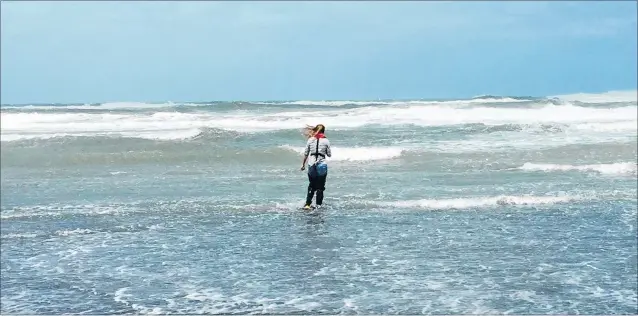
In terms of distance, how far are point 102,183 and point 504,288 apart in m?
10.7

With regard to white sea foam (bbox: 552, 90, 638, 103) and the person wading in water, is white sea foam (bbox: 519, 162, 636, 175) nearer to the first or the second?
the person wading in water

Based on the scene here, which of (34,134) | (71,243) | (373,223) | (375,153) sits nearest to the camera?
(71,243)

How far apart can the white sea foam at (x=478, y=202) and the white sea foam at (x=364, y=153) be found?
306 inches

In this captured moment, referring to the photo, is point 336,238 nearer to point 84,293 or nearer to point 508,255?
point 508,255

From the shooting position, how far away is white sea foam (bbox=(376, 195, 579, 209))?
11.5 m

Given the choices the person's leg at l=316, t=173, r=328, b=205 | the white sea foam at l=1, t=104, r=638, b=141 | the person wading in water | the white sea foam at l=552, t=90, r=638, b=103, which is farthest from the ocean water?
the white sea foam at l=552, t=90, r=638, b=103

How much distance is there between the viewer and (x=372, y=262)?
25.6 feet

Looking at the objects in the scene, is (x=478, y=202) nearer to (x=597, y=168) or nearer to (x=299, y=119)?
(x=597, y=168)

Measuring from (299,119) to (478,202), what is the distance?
21654 millimetres

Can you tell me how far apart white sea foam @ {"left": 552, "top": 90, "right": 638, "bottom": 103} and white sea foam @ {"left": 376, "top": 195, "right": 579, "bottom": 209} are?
105 feet

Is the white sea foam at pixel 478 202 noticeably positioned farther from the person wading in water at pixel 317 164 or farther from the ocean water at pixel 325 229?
the person wading in water at pixel 317 164

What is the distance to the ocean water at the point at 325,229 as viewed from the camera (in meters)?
6.51

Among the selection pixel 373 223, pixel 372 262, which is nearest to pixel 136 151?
pixel 373 223

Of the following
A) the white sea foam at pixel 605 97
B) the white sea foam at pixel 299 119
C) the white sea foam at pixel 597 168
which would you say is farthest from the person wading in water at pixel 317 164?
the white sea foam at pixel 605 97
